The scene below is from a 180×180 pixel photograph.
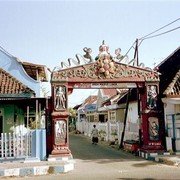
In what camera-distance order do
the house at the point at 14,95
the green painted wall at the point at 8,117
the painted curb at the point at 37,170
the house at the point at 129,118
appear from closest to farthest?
1. the painted curb at the point at 37,170
2. the house at the point at 14,95
3. the green painted wall at the point at 8,117
4. the house at the point at 129,118

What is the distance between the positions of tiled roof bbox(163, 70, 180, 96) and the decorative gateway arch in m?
0.74

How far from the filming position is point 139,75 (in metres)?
17.8

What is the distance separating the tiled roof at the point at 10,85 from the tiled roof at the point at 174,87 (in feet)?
23.1

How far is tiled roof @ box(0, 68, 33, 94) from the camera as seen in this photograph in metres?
15.9

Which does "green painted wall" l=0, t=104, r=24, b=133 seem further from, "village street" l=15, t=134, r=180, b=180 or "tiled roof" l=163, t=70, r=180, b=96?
"tiled roof" l=163, t=70, r=180, b=96

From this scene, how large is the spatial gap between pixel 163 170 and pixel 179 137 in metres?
4.00

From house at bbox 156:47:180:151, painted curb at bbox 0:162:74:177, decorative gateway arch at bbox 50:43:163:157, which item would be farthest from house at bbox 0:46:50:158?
house at bbox 156:47:180:151

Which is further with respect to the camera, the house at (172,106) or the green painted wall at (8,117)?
the green painted wall at (8,117)

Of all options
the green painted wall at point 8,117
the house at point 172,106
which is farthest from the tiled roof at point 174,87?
the green painted wall at point 8,117

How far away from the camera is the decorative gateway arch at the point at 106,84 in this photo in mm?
16641

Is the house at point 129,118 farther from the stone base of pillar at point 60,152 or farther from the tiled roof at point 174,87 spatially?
the stone base of pillar at point 60,152

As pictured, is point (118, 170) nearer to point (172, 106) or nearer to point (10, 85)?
point (172, 106)

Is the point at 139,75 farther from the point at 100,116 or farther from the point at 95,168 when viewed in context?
the point at 100,116

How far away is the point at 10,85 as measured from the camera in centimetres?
1655
